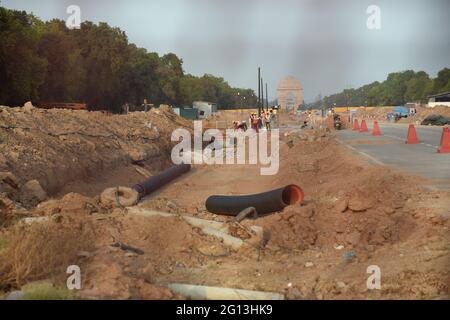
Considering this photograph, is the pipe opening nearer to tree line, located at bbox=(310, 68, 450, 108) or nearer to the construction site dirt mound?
the construction site dirt mound

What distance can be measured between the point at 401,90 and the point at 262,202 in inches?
6183

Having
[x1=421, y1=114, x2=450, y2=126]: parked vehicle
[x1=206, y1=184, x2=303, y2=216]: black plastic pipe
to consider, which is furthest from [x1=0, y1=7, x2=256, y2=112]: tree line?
[x1=421, y1=114, x2=450, y2=126]: parked vehicle

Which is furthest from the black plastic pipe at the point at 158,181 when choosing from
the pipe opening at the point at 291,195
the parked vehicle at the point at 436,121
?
the parked vehicle at the point at 436,121

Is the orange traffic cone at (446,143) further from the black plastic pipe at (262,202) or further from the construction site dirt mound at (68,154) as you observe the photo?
the construction site dirt mound at (68,154)

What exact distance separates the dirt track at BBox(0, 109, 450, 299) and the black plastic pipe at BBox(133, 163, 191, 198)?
162 inches

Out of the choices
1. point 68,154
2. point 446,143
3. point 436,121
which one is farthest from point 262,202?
point 436,121

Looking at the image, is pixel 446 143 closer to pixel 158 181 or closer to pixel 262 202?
pixel 158 181

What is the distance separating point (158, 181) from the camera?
752 inches

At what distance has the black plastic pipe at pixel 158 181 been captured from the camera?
16.8 metres

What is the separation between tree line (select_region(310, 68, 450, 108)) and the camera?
126m

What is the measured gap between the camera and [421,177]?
13.2m

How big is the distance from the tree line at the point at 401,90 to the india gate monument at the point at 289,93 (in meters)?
5.50
